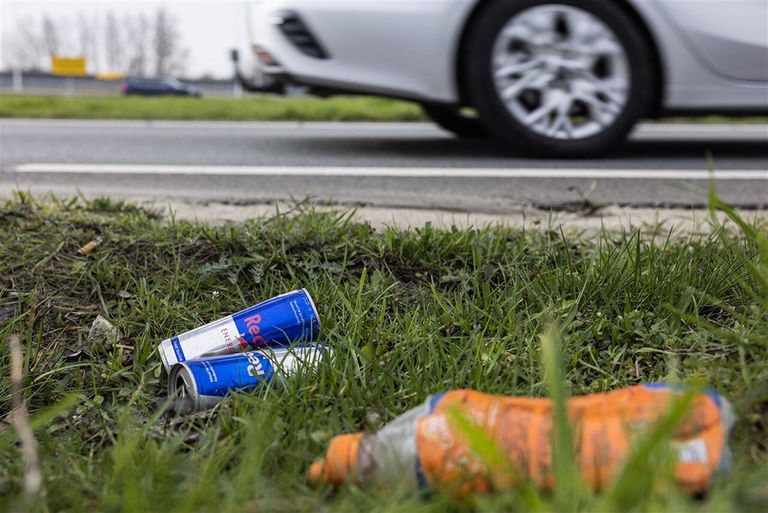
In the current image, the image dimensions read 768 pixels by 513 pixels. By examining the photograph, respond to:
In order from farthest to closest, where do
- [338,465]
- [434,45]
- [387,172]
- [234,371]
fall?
[434,45], [387,172], [234,371], [338,465]

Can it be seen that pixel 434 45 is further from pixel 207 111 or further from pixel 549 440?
pixel 207 111

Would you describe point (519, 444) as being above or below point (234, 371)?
above

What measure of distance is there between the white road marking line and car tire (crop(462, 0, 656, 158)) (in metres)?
0.36

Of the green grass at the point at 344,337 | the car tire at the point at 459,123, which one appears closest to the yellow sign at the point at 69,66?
the car tire at the point at 459,123

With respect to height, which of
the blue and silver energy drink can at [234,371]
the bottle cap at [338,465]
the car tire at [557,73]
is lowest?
the blue and silver energy drink can at [234,371]

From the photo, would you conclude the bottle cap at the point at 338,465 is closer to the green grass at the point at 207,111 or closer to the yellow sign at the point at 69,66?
the green grass at the point at 207,111

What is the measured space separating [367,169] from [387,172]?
0.14 meters

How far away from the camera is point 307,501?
1.18 meters

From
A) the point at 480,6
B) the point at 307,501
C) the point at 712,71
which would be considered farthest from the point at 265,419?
the point at 712,71

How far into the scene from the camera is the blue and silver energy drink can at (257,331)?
1820 mm

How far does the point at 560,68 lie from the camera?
412 centimetres

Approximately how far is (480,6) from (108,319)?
2.82 meters

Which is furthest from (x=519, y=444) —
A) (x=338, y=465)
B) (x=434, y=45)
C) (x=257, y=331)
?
(x=434, y=45)

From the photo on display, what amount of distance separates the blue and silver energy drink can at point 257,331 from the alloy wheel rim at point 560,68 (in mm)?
2588
